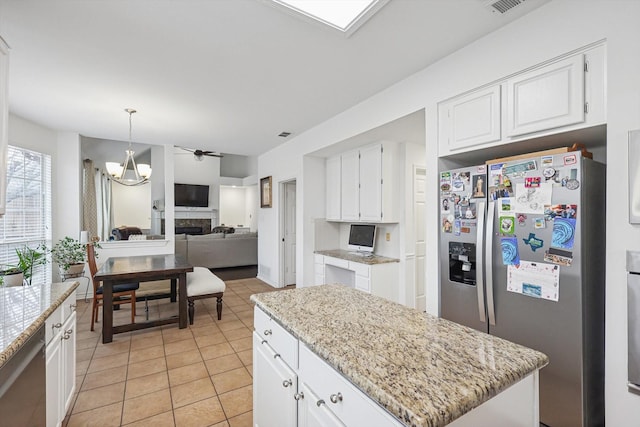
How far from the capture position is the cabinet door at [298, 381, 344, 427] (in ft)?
3.22

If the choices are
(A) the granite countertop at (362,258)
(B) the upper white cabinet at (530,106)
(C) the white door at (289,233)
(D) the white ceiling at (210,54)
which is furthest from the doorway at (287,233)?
(B) the upper white cabinet at (530,106)

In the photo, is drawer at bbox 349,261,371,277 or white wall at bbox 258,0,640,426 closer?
white wall at bbox 258,0,640,426

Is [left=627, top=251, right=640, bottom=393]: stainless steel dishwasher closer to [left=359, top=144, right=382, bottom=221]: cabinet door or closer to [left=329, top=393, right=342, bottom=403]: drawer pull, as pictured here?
[left=329, top=393, right=342, bottom=403]: drawer pull

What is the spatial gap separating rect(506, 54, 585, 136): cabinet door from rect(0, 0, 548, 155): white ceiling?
1.39 ft

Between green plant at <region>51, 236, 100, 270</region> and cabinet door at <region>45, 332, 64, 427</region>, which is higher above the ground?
green plant at <region>51, 236, 100, 270</region>

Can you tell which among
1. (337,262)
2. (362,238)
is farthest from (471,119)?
(337,262)

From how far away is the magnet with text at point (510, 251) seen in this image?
178 cm

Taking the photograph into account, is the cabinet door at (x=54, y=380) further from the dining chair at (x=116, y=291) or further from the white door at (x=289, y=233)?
the white door at (x=289, y=233)

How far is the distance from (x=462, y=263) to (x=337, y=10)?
6.21 feet

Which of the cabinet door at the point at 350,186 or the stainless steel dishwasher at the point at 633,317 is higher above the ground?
the cabinet door at the point at 350,186

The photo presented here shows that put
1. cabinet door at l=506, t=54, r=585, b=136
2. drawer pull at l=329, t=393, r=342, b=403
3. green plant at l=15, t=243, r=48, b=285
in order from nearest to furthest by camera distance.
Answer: drawer pull at l=329, t=393, r=342, b=403 → cabinet door at l=506, t=54, r=585, b=136 → green plant at l=15, t=243, r=48, b=285

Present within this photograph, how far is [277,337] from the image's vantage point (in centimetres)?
138

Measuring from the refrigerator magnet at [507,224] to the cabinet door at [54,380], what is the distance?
2.63 meters

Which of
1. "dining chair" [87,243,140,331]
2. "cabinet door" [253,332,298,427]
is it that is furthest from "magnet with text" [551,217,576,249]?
"dining chair" [87,243,140,331]
